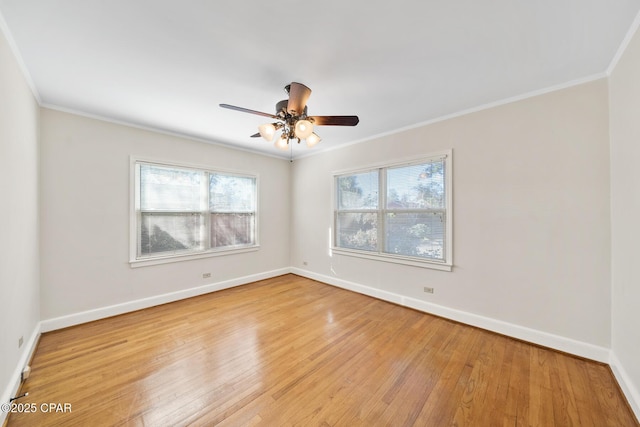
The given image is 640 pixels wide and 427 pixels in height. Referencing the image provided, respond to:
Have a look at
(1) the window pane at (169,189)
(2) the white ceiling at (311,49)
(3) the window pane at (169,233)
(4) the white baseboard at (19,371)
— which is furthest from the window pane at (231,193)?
(4) the white baseboard at (19,371)

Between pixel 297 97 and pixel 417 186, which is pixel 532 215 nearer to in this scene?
pixel 417 186

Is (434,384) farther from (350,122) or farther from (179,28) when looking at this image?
(179,28)

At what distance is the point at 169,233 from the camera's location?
363 centimetres

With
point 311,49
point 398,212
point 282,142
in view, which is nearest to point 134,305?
point 282,142

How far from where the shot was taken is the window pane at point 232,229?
13.7 ft

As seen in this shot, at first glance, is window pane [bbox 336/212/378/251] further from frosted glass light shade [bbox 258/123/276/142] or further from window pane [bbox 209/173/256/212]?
frosted glass light shade [bbox 258/123/276/142]

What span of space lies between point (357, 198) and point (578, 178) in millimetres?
2601

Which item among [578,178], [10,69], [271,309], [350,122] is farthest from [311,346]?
[10,69]

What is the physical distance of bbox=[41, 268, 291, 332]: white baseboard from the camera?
2.73 metres

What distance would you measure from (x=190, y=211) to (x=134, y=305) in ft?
4.87

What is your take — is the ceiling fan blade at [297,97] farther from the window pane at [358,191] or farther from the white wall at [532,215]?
the window pane at [358,191]

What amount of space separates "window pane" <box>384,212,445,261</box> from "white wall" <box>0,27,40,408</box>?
3.85 metres

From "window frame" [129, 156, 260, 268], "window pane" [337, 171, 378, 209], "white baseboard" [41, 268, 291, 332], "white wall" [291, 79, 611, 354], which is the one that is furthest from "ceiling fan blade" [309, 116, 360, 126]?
"white baseboard" [41, 268, 291, 332]

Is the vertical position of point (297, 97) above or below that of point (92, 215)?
above
